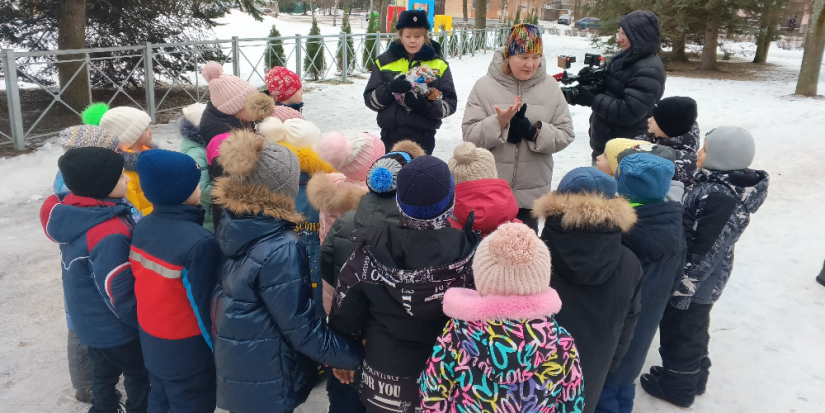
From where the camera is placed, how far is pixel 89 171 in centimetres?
196

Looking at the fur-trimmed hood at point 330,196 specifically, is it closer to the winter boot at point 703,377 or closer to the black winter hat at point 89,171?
the black winter hat at point 89,171

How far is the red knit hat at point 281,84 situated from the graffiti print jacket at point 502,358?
7.69 feet

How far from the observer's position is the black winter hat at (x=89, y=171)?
1944mm

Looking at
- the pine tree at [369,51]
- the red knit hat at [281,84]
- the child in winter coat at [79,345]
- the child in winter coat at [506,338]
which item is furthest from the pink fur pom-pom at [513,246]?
the pine tree at [369,51]

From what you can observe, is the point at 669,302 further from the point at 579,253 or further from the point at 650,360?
the point at 579,253

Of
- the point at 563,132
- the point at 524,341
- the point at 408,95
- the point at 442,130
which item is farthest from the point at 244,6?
the point at 524,341

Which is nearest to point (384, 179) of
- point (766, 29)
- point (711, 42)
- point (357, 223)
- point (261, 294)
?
point (357, 223)

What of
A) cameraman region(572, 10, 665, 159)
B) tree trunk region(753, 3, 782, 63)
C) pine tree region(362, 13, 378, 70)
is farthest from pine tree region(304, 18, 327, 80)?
tree trunk region(753, 3, 782, 63)

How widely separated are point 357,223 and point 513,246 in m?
0.71

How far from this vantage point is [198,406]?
201 cm

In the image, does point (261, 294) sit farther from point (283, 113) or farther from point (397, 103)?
point (397, 103)

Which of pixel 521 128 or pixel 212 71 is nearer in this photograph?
pixel 521 128

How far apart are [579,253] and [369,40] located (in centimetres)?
1377

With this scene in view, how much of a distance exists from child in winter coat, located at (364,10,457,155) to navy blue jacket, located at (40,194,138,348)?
2033 mm
